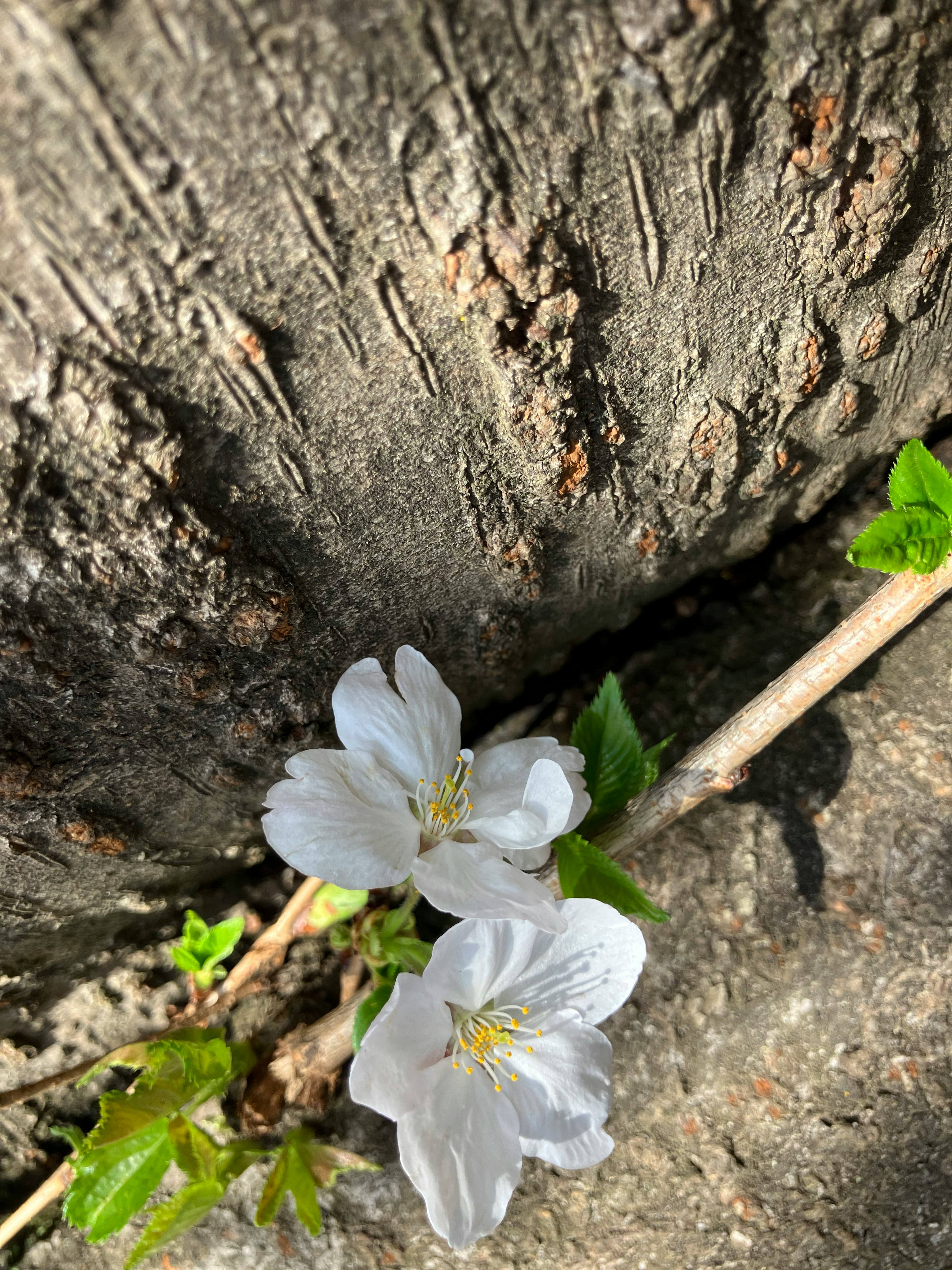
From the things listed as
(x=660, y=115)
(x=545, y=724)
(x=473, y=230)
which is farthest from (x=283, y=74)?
(x=545, y=724)

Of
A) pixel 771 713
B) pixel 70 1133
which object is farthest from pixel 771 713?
pixel 70 1133

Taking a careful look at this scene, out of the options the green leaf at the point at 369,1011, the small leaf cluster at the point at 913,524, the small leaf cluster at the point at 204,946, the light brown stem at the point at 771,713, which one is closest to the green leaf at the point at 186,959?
the small leaf cluster at the point at 204,946

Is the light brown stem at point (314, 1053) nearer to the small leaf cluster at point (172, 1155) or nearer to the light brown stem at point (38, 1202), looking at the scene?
the small leaf cluster at point (172, 1155)

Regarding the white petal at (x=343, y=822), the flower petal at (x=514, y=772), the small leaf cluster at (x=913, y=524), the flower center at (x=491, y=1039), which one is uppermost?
the white petal at (x=343, y=822)

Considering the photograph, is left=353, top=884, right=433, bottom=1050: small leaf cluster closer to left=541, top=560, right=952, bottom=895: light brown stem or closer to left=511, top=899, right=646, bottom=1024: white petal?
left=511, top=899, right=646, bottom=1024: white petal

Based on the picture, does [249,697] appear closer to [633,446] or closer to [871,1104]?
[633,446]
